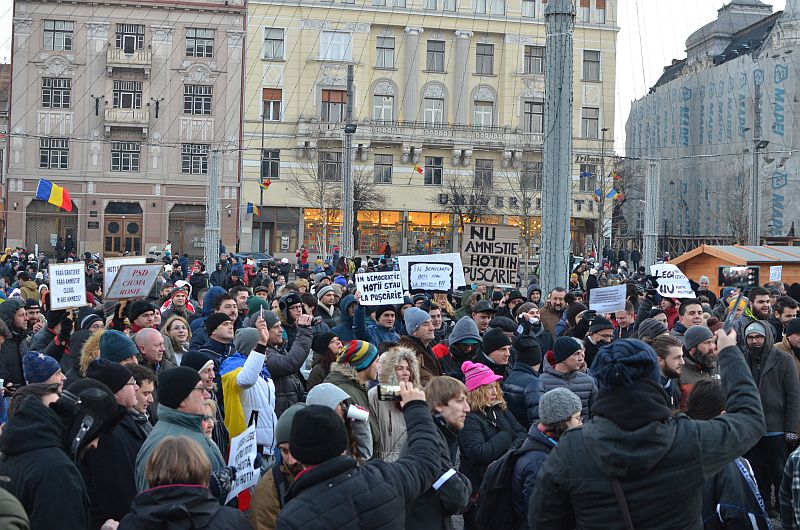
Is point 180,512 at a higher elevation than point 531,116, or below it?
below

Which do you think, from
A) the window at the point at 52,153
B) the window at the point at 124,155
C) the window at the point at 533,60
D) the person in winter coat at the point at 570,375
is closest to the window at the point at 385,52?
the window at the point at 533,60

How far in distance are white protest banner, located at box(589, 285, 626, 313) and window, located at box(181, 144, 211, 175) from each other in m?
39.6

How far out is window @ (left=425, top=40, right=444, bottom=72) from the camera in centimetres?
5047

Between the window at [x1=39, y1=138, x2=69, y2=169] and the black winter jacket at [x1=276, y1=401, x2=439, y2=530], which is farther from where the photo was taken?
the window at [x1=39, y1=138, x2=69, y2=169]

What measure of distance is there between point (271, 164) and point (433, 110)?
9085 millimetres

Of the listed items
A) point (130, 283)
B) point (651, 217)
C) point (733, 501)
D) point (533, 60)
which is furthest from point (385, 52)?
point (733, 501)

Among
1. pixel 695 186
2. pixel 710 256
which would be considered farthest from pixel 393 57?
pixel 710 256

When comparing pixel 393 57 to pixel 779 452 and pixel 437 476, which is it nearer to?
pixel 779 452

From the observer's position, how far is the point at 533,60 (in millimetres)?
50281

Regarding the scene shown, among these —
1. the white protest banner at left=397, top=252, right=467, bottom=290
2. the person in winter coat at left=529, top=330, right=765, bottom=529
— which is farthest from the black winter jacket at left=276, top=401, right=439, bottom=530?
the white protest banner at left=397, top=252, right=467, bottom=290

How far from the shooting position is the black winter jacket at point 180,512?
348cm

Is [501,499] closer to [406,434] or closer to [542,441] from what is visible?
[542,441]

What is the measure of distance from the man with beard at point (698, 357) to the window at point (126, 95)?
4426cm

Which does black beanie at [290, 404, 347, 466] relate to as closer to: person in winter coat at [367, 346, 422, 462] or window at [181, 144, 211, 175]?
person in winter coat at [367, 346, 422, 462]
